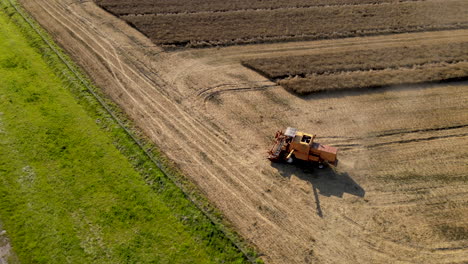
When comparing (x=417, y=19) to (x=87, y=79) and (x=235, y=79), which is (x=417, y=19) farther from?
(x=87, y=79)

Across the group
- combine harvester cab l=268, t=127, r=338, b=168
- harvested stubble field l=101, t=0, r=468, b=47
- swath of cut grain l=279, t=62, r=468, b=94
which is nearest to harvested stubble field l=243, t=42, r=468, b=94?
swath of cut grain l=279, t=62, r=468, b=94

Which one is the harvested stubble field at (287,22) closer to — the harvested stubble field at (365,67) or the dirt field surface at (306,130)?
the dirt field surface at (306,130)

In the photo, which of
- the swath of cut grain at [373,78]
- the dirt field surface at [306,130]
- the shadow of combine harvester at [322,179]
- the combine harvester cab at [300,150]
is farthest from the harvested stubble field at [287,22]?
the shadow of combine harvester at [322,179]

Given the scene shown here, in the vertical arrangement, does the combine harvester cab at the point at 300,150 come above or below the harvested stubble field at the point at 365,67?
below

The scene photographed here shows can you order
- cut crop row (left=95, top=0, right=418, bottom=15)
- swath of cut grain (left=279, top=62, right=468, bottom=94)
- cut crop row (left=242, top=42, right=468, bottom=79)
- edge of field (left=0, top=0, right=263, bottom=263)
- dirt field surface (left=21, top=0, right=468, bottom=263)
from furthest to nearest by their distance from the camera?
1. cut crop row (left=95, top=0, right=418, bottom=15)
2. cut crop row (left=242, top=42, right=468, bottom=79)
3. swath of cut grain (left=279, top=62, right=468, bottom=94)
4. edge of field (left=0, top=0, right=263, bottom=263)
5. dirt field surface (left=21, top=0, right=468, bottom=263)

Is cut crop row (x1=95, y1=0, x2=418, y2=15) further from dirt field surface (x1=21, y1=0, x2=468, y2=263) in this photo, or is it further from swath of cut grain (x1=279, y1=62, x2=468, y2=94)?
swath of cut grain (x1=279, y1=62, x2=468, y2=94)

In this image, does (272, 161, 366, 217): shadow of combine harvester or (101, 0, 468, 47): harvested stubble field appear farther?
(101, 0, 468, 47): harvested stubble field

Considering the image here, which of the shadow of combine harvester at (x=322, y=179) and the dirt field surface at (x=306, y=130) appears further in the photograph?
the shadow of combine harvester at (x=322, y=179)
